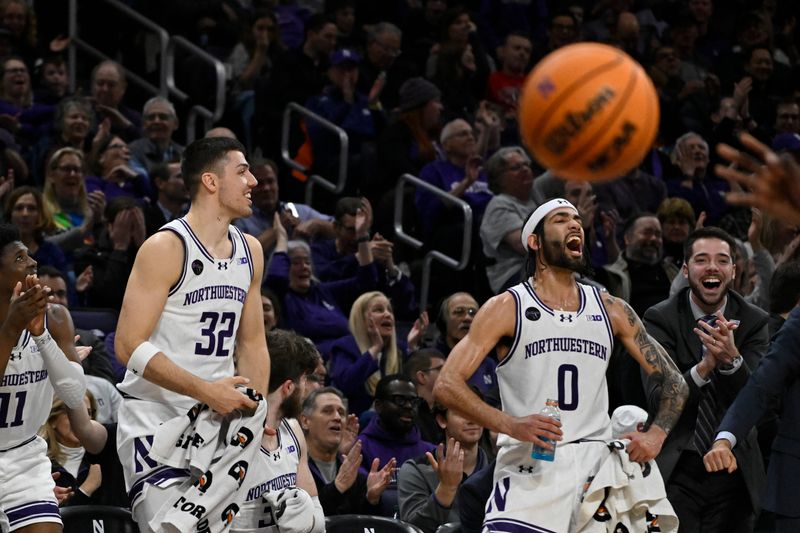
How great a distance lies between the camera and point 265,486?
6441 millimetres

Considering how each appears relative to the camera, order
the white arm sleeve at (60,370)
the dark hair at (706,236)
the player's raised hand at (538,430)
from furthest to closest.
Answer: the dark hair at (706,236) → the white arm sleeve at (60,370) → the player's raised hand at (538,430)

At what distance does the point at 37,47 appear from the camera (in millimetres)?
12875

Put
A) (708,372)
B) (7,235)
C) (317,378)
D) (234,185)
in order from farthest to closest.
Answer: (317,378) < (708,372) < (7,235) < (234,185)

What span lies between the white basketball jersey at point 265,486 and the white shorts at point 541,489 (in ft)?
3.34

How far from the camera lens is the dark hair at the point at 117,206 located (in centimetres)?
959

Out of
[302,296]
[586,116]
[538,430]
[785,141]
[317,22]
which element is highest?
[586,116]

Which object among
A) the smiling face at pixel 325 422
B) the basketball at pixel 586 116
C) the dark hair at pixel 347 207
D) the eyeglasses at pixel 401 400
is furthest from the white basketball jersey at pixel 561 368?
the dark hair at pixel 347 207

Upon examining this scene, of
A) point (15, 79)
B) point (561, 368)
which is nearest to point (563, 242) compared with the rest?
point (561, 368)

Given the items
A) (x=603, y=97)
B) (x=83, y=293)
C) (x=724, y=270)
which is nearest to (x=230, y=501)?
(x=603, y=97)

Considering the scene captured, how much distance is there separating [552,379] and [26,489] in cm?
252

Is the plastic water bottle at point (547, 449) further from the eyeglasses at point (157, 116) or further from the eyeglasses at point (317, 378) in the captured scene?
the eyeglasses at point (157, 116)

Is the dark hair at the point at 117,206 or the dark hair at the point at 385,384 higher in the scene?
the dark hair at the point at 117,206

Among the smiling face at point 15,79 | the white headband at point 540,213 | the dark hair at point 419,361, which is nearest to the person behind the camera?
the white headband at point 540,213

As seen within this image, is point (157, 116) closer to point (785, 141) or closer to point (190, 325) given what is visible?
point (190, 325)
